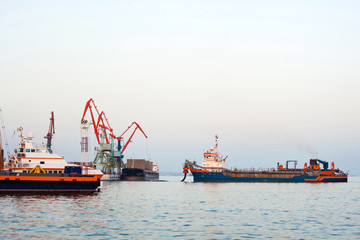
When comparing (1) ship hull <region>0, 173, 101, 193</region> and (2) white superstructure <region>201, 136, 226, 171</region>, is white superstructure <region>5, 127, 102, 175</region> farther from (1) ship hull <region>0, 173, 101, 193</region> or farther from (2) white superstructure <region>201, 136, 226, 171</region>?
(2) white superstructure <region>201, 136, 226, 171</region>

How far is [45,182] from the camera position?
76.4 metres

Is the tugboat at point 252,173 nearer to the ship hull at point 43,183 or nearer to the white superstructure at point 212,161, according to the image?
the white superstructure at point 212,161

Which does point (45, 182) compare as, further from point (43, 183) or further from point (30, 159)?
point (30, 159)

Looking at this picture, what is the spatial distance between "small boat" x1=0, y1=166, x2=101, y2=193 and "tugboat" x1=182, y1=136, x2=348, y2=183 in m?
78.2

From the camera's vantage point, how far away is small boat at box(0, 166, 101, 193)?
7519 centimetres

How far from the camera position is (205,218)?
161 ft

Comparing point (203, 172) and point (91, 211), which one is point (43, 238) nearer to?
point (91, 211)

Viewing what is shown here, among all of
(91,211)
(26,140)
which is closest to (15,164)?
(26,140)

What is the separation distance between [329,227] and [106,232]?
21.9 m

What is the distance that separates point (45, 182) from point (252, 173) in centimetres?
10304

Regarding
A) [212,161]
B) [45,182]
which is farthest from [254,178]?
[45,182]

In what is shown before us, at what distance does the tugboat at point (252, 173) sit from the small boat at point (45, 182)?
257 feet

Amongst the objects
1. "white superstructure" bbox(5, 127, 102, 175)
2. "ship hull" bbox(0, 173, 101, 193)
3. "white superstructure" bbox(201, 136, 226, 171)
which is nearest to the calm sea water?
"ship hull" bbox(0, 173, 101, 193)

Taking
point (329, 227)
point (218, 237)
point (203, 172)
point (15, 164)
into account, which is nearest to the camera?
point (218, 237)
